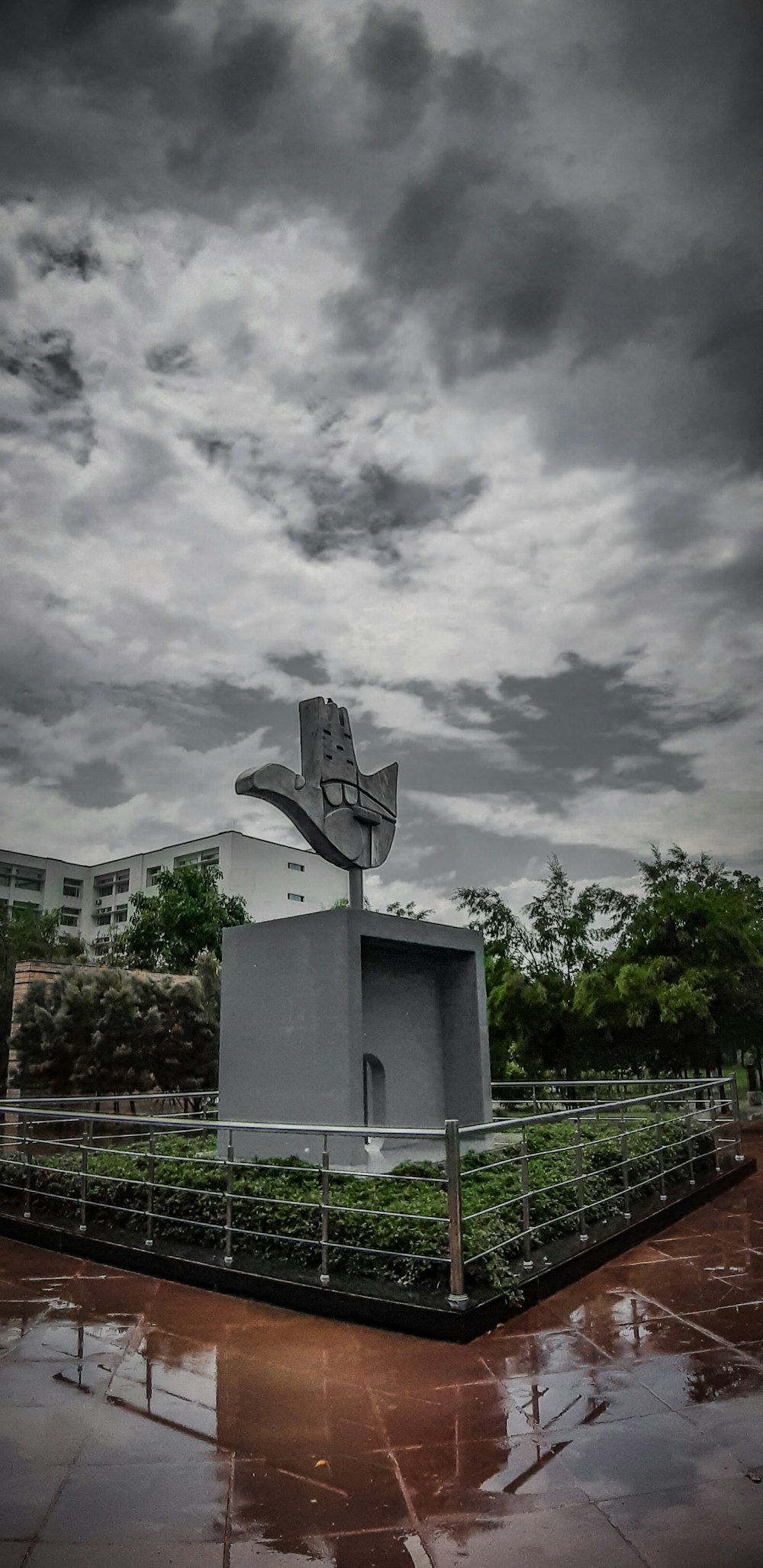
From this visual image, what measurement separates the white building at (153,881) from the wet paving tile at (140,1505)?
40964 millimetres

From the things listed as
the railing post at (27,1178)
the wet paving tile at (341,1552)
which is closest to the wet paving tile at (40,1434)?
the wet paving tile at (341,1552)

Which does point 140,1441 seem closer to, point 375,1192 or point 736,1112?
point 375,1192

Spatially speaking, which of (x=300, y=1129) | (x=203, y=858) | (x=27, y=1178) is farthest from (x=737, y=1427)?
(x=203, y=858)

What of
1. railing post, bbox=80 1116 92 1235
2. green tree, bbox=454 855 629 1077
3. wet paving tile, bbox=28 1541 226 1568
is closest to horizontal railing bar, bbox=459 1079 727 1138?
wet paving tile, bbox=28 1541 226 1568

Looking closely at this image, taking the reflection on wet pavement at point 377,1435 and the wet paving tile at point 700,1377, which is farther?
the wet paving tile at point 700,1377

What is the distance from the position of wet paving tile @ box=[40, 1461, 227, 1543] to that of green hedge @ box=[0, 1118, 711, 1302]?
62.1 inches

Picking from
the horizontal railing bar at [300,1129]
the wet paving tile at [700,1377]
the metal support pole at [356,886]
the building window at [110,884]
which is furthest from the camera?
Result: the building window at [110,884]

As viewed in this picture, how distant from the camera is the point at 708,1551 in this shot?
262 centimetres

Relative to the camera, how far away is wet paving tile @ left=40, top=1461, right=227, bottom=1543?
279 cm

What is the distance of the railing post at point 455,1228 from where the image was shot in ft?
14.6

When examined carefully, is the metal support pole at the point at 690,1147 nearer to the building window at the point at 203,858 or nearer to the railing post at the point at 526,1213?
the railing post at the point at 526,1213

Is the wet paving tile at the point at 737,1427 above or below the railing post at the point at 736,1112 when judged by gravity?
below

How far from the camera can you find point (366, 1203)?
5.56 metres

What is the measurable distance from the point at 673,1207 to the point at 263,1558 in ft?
17.4
